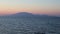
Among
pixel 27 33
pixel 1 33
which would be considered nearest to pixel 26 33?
pixel 27 33

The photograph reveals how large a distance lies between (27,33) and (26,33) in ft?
0.44

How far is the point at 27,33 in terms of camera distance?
846 inches

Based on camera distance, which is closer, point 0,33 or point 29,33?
point 0,33

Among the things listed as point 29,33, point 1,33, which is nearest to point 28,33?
point 29,33

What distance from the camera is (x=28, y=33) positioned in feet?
70.5

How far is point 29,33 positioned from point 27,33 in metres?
0.24

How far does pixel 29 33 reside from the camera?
21469 mm

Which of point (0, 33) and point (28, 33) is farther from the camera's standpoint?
point (28, 33)

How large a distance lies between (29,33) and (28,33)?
12 centimetres

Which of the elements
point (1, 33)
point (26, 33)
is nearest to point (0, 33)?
point (1, 33)

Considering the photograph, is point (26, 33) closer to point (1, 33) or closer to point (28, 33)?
point (28, 33)

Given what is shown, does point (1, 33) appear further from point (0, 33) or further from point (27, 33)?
point (27, 33)

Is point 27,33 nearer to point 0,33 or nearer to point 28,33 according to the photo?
point 28,33

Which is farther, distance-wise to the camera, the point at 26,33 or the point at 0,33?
the point at 26,33
